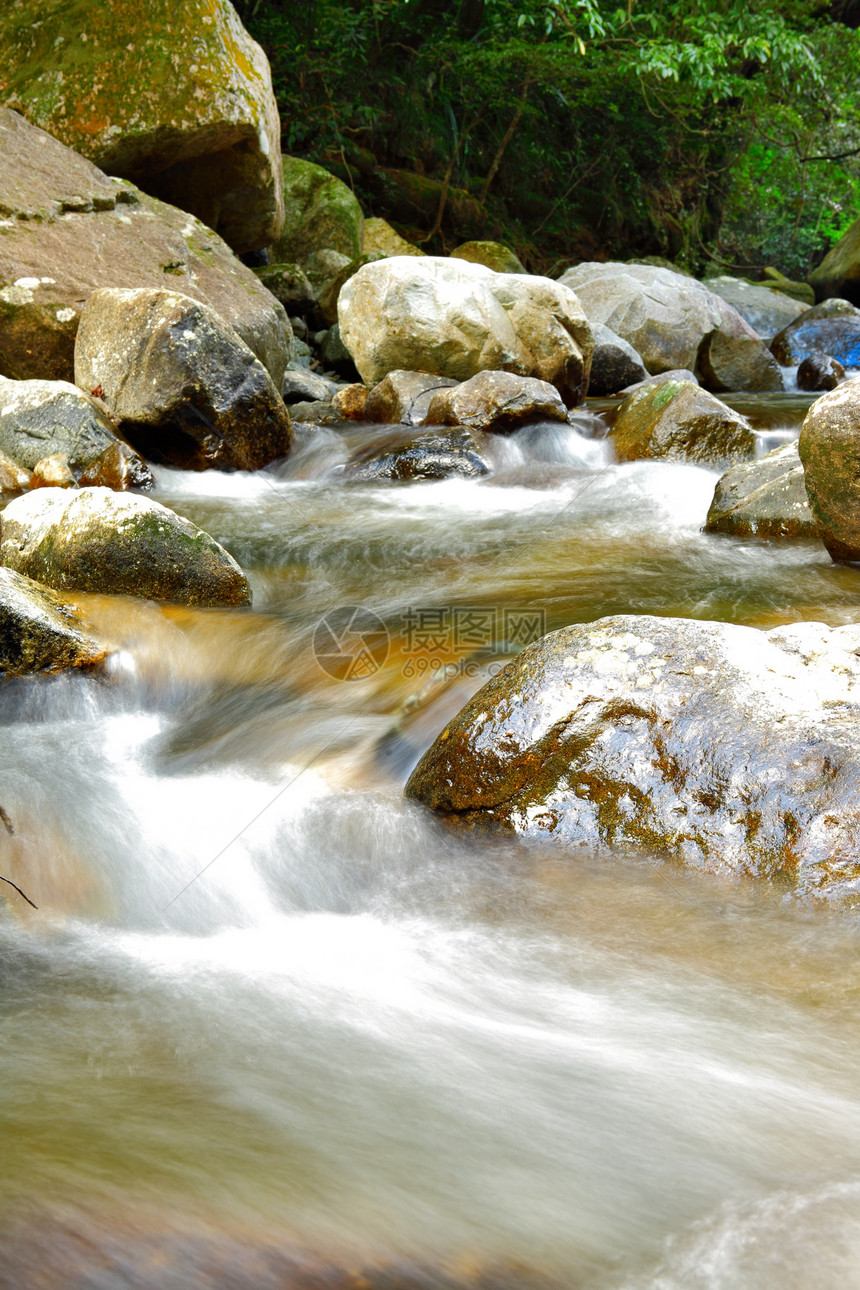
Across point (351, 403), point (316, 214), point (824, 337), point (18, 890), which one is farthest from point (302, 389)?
point (824, 337)

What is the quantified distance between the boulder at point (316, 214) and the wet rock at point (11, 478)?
8.87 meters

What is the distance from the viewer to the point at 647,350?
11633mm

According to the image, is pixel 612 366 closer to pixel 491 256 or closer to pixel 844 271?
pixel 491 256

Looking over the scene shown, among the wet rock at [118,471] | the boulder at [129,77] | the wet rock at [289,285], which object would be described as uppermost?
the boulder at [129,77]

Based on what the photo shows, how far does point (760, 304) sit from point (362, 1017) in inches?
684

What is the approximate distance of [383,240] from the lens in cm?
1491

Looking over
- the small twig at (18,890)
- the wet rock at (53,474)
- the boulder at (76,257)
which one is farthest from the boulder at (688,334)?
the small twig at (18,890)

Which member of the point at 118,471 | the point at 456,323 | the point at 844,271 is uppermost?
the point at 844,271

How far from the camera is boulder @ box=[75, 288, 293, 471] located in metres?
6.59

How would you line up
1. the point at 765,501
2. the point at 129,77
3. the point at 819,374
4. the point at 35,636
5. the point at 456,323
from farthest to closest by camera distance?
the point at 819,374
the point at 129,77
the point at 456,323
the point at 765,501
the point at 35,636

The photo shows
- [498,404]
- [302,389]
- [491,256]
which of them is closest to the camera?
[498,404]

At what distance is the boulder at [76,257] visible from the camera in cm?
734

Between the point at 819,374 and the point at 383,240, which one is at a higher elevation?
the point at 383,240

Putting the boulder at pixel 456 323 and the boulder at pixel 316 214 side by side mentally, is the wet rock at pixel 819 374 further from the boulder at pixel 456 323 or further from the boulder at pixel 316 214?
the boulder at pixel 316 214
